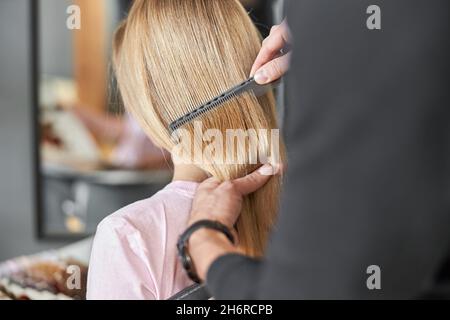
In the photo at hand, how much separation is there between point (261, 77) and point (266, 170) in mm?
103

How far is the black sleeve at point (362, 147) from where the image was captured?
483mm

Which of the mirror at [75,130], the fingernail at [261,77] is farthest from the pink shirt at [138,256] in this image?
the mirror at [75,130]

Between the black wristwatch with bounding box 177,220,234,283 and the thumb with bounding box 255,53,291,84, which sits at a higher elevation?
the thumb with bounding box 255,53,291,84

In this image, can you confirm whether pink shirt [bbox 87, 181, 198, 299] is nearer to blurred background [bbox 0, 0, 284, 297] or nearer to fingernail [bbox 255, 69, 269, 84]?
fingernail [bbox 255, 69, 269, 84]

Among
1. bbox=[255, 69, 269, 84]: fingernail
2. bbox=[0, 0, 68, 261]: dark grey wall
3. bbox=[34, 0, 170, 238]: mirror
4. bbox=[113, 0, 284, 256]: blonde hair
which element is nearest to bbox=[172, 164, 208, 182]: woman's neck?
bbox=[113, 0, 284, 256]: blonde hair

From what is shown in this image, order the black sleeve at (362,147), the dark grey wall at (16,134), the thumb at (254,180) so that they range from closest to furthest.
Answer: the black sleeve at (362,147), the thumb at (254,180), the dark grey wall at (16,134)

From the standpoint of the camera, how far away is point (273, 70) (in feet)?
2.26

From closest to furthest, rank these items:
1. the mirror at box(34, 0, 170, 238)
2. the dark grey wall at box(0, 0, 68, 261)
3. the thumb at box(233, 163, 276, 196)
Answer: the thumb at box(233, 163, 276, 196) < the mirror at box(34, 0, 170, 238) < the dark grey wall at box(0, 0, 68, 261)

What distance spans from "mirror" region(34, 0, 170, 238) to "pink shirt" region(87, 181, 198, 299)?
1.13 metres

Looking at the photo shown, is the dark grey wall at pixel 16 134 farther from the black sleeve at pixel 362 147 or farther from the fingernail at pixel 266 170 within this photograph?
the black sleeve at pixel 362 147

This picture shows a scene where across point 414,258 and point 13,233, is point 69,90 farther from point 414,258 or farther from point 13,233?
point 414,258

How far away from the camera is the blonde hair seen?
722 millimetres

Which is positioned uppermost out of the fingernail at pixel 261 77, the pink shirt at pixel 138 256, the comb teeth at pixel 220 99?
the fingernail at pixel 261 77
